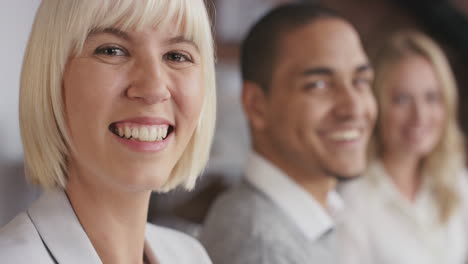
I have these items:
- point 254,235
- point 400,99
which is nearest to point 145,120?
point 254,235

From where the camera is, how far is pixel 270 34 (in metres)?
0.94

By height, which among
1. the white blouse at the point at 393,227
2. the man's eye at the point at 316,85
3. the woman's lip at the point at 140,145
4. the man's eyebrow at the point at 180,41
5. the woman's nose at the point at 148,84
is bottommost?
the white blouse at the point at 393,227

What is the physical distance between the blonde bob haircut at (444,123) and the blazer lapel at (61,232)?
34.3 inches

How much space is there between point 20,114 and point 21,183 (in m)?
0.10

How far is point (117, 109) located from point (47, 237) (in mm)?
127

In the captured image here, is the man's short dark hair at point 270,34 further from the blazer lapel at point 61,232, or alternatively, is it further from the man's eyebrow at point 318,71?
the blazer lapel at point 61,232

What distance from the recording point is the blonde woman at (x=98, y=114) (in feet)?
1.65

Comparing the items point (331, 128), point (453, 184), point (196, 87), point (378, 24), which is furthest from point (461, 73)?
point (196, 87)

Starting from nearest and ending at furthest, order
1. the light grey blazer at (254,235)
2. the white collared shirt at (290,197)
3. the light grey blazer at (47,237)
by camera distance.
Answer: the light grey blazer at (47,237)
the light grey blazer at (254,235)
the white collared shirt at (290,197)

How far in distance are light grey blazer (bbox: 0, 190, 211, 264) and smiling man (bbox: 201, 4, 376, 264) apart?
0.35 metres

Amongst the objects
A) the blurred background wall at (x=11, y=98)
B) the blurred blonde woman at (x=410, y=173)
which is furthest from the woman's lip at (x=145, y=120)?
the blurred blonde woman at (x=410, y=173)

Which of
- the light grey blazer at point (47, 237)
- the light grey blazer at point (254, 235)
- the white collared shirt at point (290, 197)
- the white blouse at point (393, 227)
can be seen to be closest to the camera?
the light grey blazer at point (47, 237)

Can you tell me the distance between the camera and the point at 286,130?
938mm

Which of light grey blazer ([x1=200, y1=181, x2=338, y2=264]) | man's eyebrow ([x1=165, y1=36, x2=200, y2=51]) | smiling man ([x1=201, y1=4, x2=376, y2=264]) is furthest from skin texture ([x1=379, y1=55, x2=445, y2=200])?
man's eyebrow ([x1=165, y1=36, x2=200, y2=51])
